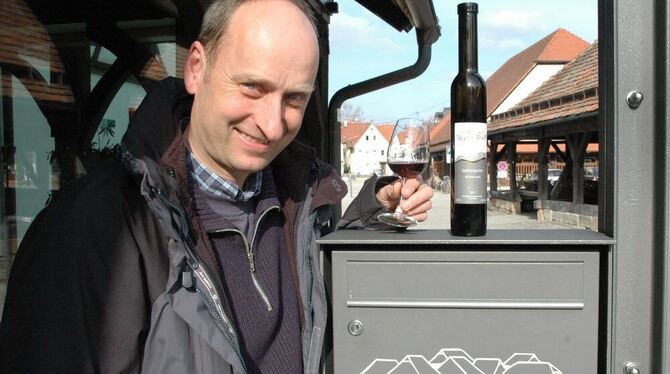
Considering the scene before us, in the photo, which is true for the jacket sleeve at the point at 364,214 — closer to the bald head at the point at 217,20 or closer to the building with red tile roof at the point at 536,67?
the bald head at the point at 217,20

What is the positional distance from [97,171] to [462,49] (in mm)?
906

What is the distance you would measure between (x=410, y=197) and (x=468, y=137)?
0.34 m

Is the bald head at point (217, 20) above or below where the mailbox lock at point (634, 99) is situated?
above

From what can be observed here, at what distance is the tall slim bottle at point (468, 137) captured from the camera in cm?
128

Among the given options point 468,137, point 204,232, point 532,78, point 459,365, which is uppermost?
point 532,78

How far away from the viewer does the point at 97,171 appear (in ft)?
3.94

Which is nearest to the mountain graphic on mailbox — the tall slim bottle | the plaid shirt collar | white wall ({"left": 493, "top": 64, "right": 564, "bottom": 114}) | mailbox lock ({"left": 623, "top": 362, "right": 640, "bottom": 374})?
mailbox lock ({"left": 623, "top": 362, "right": 640, "bottom": 374})

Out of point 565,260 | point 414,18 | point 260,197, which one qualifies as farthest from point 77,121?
point 565,260

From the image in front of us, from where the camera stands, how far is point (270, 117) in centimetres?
127

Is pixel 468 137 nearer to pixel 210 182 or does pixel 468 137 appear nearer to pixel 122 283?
pixel 210 182

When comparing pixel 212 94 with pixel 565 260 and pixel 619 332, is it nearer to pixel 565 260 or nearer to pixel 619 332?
pixel 565 260

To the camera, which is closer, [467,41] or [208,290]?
[208,290]

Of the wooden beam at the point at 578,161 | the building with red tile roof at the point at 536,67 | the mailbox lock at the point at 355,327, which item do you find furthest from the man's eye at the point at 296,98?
the building with red tile roof at the point at 536,67

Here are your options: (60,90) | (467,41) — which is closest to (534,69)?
(60,90)
